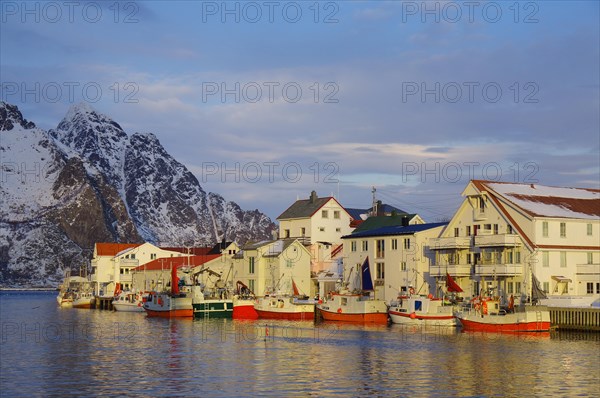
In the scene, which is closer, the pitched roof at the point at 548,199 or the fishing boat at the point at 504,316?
the fishing boat at the point at 504,316

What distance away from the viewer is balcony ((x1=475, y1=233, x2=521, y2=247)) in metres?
91.4

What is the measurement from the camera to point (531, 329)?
263 ft

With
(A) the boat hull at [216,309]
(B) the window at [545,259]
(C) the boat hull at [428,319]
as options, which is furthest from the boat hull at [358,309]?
(B) the window at [545,259]

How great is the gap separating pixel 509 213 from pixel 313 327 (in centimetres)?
2318

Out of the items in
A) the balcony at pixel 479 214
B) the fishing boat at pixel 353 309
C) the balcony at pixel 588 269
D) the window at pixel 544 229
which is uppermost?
the balcony at pixel 479 214

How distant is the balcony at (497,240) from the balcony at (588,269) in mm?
6506

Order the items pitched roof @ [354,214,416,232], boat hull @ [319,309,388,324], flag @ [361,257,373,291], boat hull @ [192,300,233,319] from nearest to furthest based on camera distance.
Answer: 1. boat hull @ [319,309,388,324]
2. flag @ [361,257,373,291]
3. boat hull @ [192,300,233,319]
4. pitched roof @ [354,214,416,232]

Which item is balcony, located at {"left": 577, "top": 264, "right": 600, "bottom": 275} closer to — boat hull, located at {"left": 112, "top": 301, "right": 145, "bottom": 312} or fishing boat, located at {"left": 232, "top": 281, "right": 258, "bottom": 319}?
fishing boat, located at {"left": 232, "top": 281, "right": 258, "bottom": 319}

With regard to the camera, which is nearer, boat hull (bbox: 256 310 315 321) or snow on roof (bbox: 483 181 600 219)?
snow on roof (bbox: 483 181 600 219)

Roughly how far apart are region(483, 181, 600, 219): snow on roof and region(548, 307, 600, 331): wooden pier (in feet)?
40.5

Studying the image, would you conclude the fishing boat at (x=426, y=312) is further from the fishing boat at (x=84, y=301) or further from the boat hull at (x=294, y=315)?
the fishing boat at (x=84, y=301)

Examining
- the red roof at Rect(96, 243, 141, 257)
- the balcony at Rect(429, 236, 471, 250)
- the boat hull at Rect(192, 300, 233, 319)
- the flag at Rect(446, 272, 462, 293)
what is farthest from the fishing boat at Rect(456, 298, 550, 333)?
the red roof at Rect(96, 243, 141, 257)

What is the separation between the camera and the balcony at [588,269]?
3546 inches

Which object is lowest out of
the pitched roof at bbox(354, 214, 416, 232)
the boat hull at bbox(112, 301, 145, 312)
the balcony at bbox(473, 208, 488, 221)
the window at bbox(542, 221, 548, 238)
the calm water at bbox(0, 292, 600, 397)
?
the calm water at bbox(0, 292, 600, 397)
